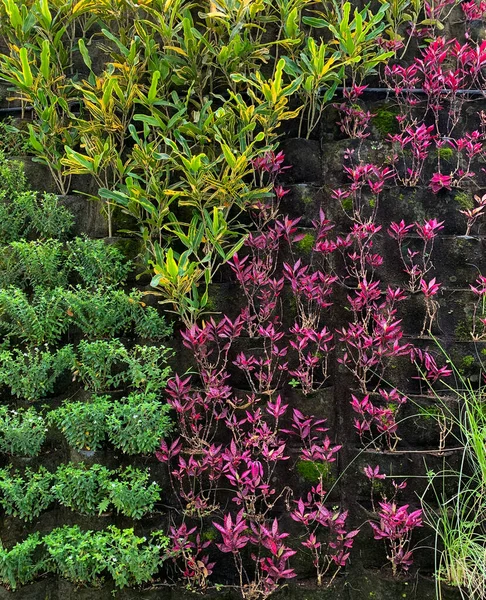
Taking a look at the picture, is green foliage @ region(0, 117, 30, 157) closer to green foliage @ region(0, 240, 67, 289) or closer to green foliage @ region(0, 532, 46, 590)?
green foliage @ region(0, 240, 67, 289)

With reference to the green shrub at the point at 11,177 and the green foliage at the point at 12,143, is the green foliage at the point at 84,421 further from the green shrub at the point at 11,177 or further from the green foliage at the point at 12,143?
the green foliage at the point at 12,143

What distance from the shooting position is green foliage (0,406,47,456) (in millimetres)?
2260

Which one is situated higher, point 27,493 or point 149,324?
point 149,324

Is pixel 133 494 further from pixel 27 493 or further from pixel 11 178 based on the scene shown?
pixel 11 178

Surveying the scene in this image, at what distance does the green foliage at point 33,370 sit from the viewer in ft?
7.81

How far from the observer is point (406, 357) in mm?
2469

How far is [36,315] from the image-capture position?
2463mm

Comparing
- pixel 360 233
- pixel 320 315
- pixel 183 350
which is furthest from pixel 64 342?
pixel 360 233

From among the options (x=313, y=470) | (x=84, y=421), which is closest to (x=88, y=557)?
(x=84, y=421)

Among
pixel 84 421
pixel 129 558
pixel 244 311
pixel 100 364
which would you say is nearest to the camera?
pixel 129 558

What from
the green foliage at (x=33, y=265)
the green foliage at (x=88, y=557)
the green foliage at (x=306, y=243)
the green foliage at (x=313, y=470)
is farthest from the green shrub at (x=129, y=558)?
the green foliage at (x=306, y=243)

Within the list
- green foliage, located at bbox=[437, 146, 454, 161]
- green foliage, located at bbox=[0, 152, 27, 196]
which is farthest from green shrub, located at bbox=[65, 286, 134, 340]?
green foliage, located at bbox=[437, 146, 454, 161]

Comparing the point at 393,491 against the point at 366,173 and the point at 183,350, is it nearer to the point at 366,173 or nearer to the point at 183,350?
the point at 183,350

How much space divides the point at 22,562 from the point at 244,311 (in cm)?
152
